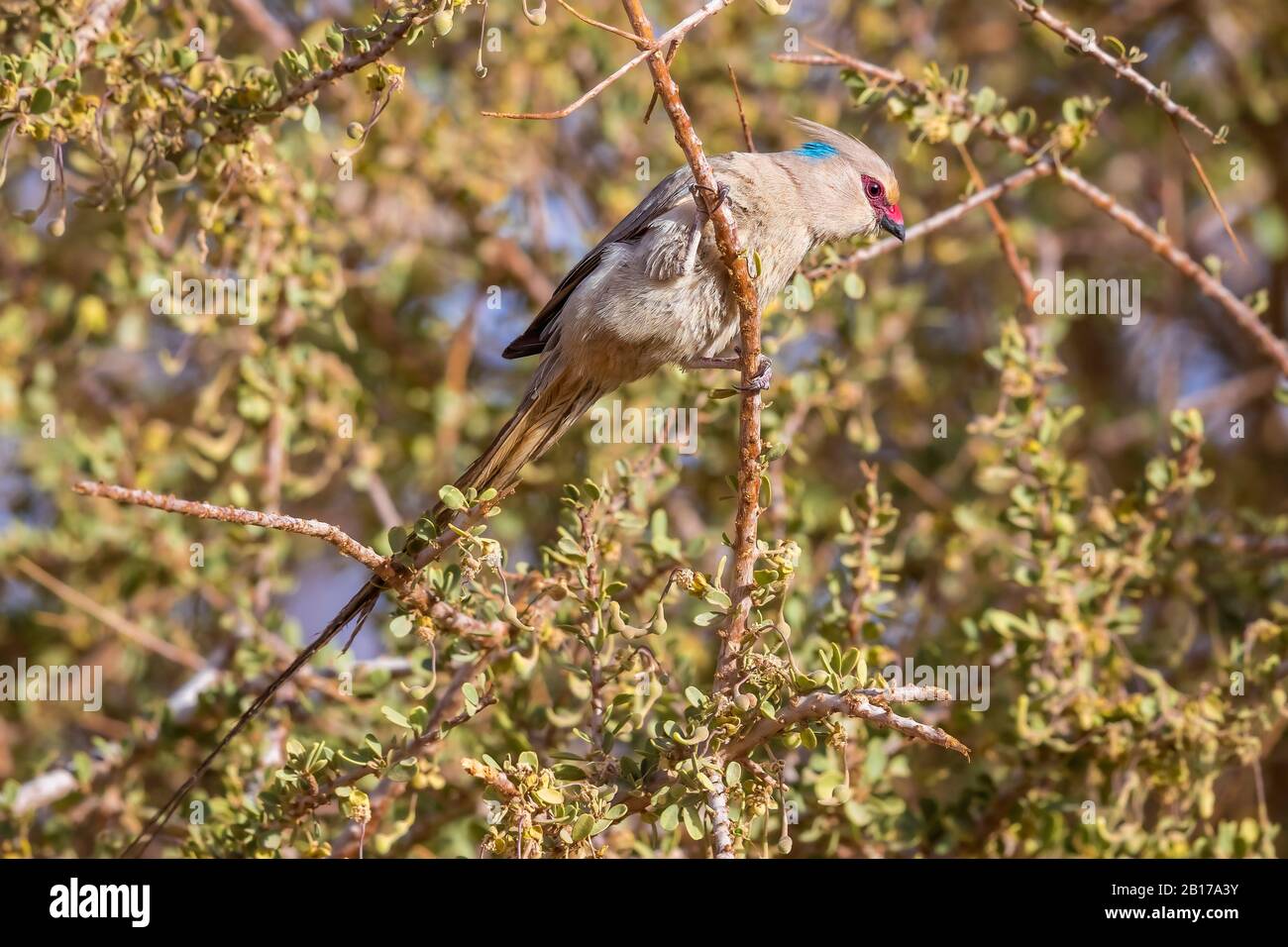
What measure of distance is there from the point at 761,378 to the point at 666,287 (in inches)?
15.9

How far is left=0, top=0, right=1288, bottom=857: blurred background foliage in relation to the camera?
9.81 ft

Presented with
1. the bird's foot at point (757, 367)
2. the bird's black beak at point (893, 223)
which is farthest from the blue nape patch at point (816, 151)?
the bird's foot at point (757, 367)

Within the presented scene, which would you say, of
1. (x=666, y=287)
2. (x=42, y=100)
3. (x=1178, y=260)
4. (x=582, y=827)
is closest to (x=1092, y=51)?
(x=1178, y=260)

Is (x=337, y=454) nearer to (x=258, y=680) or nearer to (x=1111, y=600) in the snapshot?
(x=258, y=680)

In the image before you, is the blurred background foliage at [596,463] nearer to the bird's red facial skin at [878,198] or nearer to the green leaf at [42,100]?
the green leaf at [42,100]

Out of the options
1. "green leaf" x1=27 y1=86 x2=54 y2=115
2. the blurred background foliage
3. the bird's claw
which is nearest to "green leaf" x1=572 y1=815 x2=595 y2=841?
the blurred background foliage

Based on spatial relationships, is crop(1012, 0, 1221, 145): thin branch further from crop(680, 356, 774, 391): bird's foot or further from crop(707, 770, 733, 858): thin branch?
crop(707, 770, 733, 858): thin branch

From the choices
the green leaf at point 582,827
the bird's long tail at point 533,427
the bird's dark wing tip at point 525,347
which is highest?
the bird's dark wing tip at point 525,347

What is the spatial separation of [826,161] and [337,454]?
1.74 m

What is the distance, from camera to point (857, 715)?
2.43 m

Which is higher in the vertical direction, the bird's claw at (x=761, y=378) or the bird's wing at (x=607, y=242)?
the bird's wing at (x=607, y=242)

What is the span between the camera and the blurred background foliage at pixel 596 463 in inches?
118

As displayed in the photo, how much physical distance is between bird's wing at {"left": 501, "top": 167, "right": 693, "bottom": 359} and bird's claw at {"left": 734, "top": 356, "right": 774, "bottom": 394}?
1.67 feet
